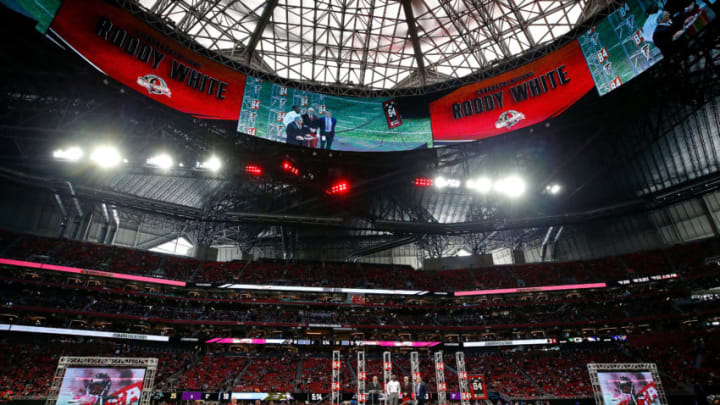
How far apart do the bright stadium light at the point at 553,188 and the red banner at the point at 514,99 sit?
14404 millimetres

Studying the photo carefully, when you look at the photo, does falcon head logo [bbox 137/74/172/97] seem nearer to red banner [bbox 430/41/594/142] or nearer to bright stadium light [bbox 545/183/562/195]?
red banner [bbox 430/41/594/142]

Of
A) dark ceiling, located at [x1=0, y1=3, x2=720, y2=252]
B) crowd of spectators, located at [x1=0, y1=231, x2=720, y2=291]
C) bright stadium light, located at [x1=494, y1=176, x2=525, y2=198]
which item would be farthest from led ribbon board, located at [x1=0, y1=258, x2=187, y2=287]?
bright stadium light, located at [x1=494, y1=176, x2=525, y2=198]

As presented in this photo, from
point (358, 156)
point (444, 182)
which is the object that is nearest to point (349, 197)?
point (358, 156)

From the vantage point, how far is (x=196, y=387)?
100 feet

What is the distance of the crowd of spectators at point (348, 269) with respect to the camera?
36906 mm

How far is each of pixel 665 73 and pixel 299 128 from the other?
32094 mm

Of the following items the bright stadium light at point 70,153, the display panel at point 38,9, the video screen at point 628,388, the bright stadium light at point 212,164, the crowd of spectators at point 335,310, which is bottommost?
the video screen at point 628,388

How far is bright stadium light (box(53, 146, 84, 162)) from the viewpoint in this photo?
3769cm

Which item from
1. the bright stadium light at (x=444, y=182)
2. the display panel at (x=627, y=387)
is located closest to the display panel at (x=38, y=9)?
the bright stadium light at (x=444, y=182)

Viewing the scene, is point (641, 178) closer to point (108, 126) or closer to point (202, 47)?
point (202, 47)

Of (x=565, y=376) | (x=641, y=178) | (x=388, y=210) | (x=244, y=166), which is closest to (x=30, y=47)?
(x=244, y=166)

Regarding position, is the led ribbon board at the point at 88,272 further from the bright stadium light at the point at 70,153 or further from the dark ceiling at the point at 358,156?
the bright stadium light at the point at 70,153

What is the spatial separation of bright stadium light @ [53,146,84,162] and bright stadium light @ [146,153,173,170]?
6.51 meters

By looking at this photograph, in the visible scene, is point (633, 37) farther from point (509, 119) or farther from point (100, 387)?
point (100, 387)
